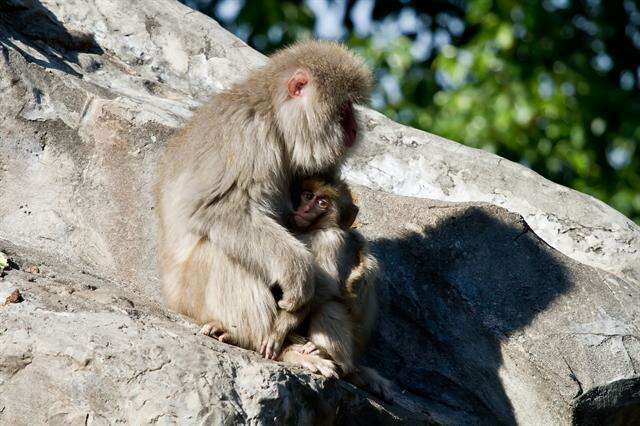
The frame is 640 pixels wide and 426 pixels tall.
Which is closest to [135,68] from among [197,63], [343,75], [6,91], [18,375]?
[197,63]

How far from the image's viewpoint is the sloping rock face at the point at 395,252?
5.54m

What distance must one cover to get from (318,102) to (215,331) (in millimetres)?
1490

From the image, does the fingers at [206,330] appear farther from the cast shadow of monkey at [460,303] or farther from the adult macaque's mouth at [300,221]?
the cast shadow of monkey at [460,303]

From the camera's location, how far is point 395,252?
23.0 feet

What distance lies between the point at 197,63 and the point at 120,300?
349 centimetres

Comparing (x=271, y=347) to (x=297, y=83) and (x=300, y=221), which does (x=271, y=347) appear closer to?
(x=300, y=221)

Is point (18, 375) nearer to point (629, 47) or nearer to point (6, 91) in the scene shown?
point (6, 91)

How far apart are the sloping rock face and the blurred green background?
3661mm

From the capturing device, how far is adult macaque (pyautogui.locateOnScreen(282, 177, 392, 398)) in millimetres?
5734

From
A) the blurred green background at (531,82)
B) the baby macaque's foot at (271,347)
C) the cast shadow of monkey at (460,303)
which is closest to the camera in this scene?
the baby macaque's foot at (271,347)

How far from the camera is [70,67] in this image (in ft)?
24.5

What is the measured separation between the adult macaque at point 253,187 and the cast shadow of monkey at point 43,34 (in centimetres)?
158

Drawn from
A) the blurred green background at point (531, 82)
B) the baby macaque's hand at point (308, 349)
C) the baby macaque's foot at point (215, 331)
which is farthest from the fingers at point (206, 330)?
the blurred green background at point (531, 82)

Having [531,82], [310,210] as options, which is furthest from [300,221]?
[531,82]
